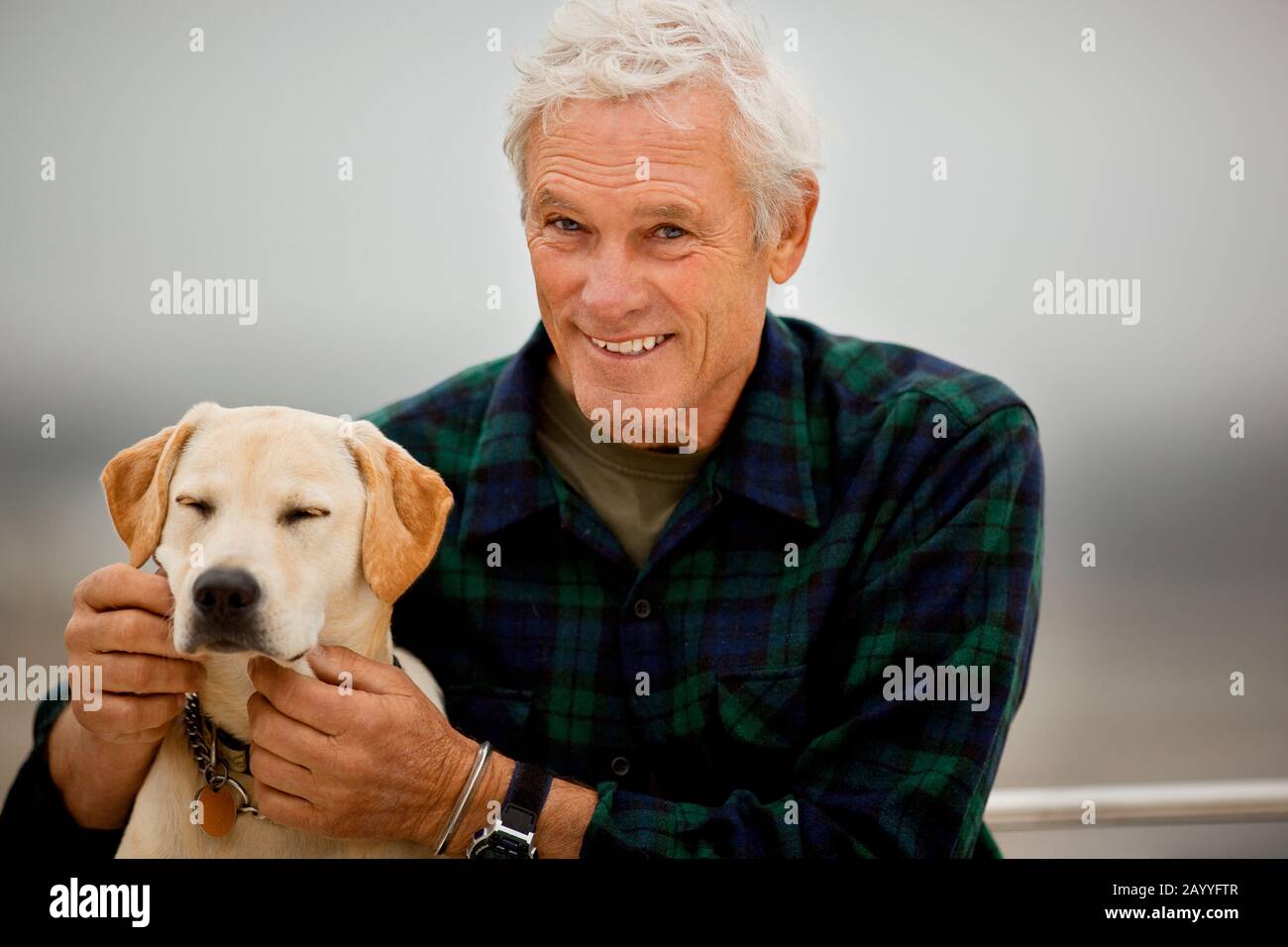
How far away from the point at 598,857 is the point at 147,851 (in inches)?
23.2

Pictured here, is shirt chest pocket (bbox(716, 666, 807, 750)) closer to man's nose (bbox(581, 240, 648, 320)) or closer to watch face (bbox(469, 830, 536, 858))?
watch face (bbox(469, 830, 536, 858))

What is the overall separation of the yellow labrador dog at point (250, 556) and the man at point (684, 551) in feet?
0.20

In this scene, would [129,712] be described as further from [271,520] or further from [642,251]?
[642,251]

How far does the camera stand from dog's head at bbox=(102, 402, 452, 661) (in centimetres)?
130

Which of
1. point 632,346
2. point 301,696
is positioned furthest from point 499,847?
point 632,346

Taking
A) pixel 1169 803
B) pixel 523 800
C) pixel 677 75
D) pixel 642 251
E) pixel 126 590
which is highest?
pixel 677 75

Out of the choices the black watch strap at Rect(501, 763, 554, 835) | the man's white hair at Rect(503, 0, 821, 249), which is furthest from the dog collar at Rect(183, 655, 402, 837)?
the man's white hair at Rect(503, 0, 821, 249)

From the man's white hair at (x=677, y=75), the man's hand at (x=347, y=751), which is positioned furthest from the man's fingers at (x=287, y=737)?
the man's white hair at (x=677, y=75)

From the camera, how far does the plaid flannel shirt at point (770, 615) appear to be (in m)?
1.59

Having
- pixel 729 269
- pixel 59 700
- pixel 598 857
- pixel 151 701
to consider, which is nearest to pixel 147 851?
pixel 151 701

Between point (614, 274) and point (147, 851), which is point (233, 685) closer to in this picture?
point (147, 851)

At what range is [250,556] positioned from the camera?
1.31 metres

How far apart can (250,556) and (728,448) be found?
30.4 inches

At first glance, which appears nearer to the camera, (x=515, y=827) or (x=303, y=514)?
(x=303, y=514)
